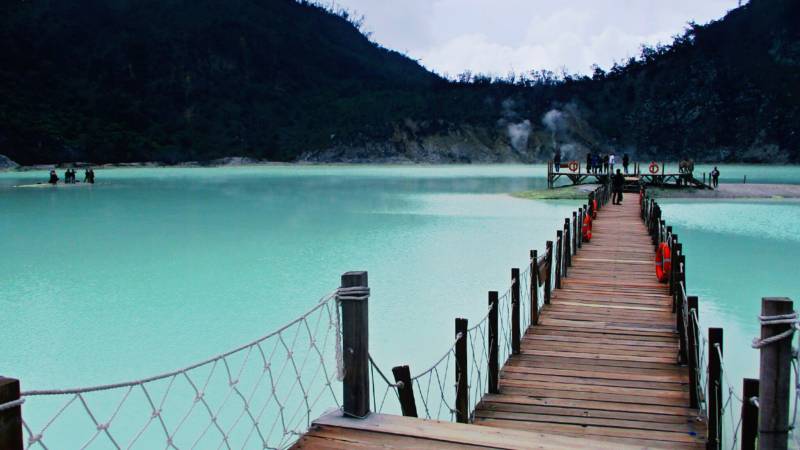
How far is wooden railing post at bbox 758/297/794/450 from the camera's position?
131 inches

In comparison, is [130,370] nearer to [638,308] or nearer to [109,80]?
[638,308]

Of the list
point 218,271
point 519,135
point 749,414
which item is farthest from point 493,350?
point 519,135

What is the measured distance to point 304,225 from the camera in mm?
25453

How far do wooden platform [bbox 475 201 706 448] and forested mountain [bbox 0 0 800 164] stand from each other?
79105 millimetres

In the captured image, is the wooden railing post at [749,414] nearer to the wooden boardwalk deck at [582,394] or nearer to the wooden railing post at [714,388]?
the wooden boardwalk deck at [582,394]

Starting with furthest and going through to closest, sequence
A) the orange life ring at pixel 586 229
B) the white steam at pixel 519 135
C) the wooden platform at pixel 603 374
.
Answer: the white steam at pixel 519 135
the orange life ring at pixel 586 229
the wooden platform at pixel 603 374

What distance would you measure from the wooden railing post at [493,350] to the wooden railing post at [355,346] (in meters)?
2.36

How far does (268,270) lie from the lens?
16.5m

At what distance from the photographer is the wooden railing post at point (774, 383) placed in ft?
10.9

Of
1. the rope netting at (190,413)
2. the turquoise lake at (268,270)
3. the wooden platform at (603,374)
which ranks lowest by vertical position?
the rope netting at (190,413)

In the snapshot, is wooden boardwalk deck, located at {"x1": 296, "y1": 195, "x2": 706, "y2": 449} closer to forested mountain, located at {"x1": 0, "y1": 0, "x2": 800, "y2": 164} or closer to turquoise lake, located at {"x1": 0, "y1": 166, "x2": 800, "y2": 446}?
turquoise lake, located at {"x1": 0, "y1": 166, "x2": 800, "y2": 446}

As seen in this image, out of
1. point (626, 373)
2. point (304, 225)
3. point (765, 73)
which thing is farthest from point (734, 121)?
point (626, 373)

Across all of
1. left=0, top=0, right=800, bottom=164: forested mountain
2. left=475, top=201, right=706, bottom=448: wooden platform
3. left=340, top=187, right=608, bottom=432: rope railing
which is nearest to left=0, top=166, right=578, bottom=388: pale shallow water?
left=340, top=187, right=608, bottom=432: rope railing

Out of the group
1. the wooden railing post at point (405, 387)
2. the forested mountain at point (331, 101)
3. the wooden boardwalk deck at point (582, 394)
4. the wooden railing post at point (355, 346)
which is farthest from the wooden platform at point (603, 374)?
the forested mountain at point (331, 101)
